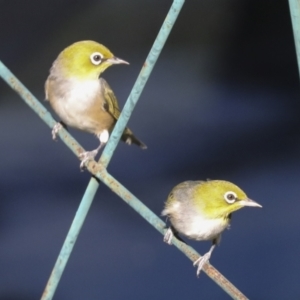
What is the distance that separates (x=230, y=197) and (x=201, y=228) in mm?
221

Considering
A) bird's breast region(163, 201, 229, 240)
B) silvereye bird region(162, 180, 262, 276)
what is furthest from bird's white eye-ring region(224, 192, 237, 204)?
bird's breast region(163, 201, 229, 240)

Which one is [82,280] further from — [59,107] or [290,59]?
[59,107]

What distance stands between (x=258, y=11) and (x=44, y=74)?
1635 mm

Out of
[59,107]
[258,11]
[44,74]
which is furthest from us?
[258,11]

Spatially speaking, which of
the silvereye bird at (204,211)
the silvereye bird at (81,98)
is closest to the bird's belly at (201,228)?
the silvereye bird at (204,211)

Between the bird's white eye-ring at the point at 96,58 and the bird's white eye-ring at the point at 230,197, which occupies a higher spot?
the bird's white eye-ring at the point at 96,58

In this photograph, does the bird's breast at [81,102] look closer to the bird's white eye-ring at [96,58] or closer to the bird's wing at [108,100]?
the bird's wing at [108,100]

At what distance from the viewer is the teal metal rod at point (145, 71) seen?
7.04ft

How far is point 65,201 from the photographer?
593 cm

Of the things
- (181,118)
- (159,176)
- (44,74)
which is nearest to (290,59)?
(181,118)

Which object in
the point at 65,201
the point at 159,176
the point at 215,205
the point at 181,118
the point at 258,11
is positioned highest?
the point at 258,11

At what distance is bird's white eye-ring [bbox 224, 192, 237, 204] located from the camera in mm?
3494

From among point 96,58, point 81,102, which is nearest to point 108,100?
point 81,102

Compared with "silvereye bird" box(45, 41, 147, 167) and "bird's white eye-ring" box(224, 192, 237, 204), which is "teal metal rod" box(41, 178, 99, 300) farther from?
"bird's white eye-ring" box(224, 192, 237, 204)
